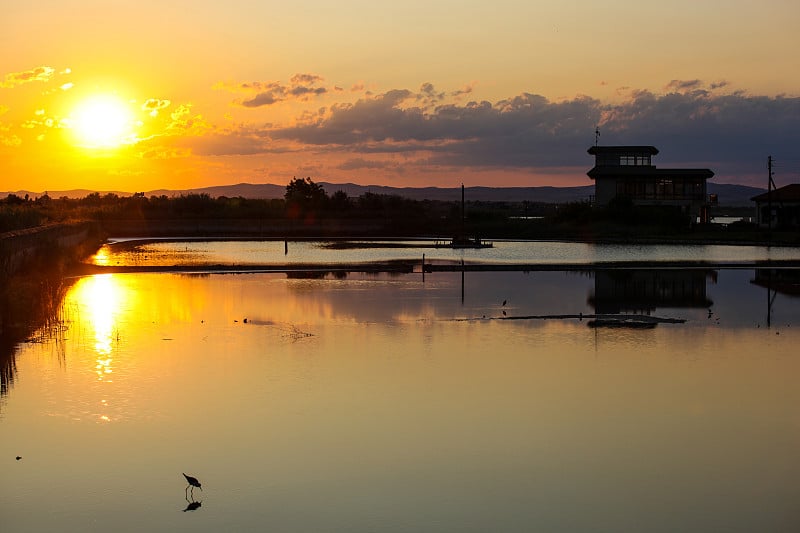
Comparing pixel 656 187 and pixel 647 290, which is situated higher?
pixel 656 187

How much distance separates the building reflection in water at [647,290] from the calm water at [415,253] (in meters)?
7.63

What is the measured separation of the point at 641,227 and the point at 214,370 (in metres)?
62.9

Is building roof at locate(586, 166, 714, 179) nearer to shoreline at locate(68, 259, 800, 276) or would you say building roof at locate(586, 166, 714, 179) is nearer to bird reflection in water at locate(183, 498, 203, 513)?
shoreline at locate(68, 259, 800, 276)

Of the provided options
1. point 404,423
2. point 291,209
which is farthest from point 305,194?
point 404,423

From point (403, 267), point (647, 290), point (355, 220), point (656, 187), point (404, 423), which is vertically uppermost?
point (656, 187)

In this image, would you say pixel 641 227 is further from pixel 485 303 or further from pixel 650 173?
pixel 485 303

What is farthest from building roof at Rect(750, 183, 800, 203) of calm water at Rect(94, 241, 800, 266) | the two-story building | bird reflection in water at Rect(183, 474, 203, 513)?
bird reflection in water at Rect(183, 474, 203, 513)

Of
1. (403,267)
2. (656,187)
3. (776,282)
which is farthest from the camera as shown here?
(656,187)

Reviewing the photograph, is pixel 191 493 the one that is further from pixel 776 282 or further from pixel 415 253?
pixel 415 253

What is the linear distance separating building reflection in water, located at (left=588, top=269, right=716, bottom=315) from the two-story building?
4307 cm

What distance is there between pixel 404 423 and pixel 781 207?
67049 mm

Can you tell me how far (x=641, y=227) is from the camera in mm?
75875

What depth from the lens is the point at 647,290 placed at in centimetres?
3231

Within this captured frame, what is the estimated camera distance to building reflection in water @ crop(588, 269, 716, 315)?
27.7 metres
